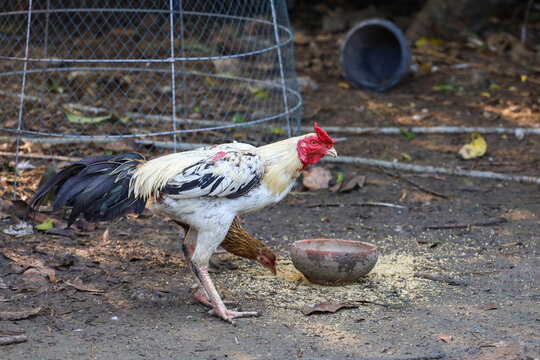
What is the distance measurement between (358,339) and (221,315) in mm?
856

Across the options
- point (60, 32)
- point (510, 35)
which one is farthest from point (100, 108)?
point (510, 35)

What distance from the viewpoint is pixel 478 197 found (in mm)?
6285

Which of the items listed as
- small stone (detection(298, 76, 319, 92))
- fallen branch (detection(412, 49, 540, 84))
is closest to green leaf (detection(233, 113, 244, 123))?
small stone (detection(298, 76, 319, 92))

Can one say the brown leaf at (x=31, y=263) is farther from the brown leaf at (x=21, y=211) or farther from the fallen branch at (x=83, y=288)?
the brown leaf at (x=21, y=211)

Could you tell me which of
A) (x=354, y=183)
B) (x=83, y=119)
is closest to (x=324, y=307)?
(x=354, y=183)

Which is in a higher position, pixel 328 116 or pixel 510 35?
pixel 510 35

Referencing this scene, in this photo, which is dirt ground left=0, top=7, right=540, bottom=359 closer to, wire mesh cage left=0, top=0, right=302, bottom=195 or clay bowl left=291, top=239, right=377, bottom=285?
clay bowl left=291, top=239, right=377, bottom=285

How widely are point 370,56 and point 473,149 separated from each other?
11.1 feet

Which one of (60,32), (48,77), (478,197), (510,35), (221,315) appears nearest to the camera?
(221,315)

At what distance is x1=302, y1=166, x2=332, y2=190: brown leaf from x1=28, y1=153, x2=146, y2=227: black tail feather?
2816 millimetres

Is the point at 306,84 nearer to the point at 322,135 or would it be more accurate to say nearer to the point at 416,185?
the point at 416,185

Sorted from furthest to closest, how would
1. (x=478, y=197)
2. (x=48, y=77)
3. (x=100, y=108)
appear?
(x=48, y=77) < (x=100, y=108) < (x=478, y=197)

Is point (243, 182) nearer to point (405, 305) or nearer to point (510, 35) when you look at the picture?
point (405, 305)

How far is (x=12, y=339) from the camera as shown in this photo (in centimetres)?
348
